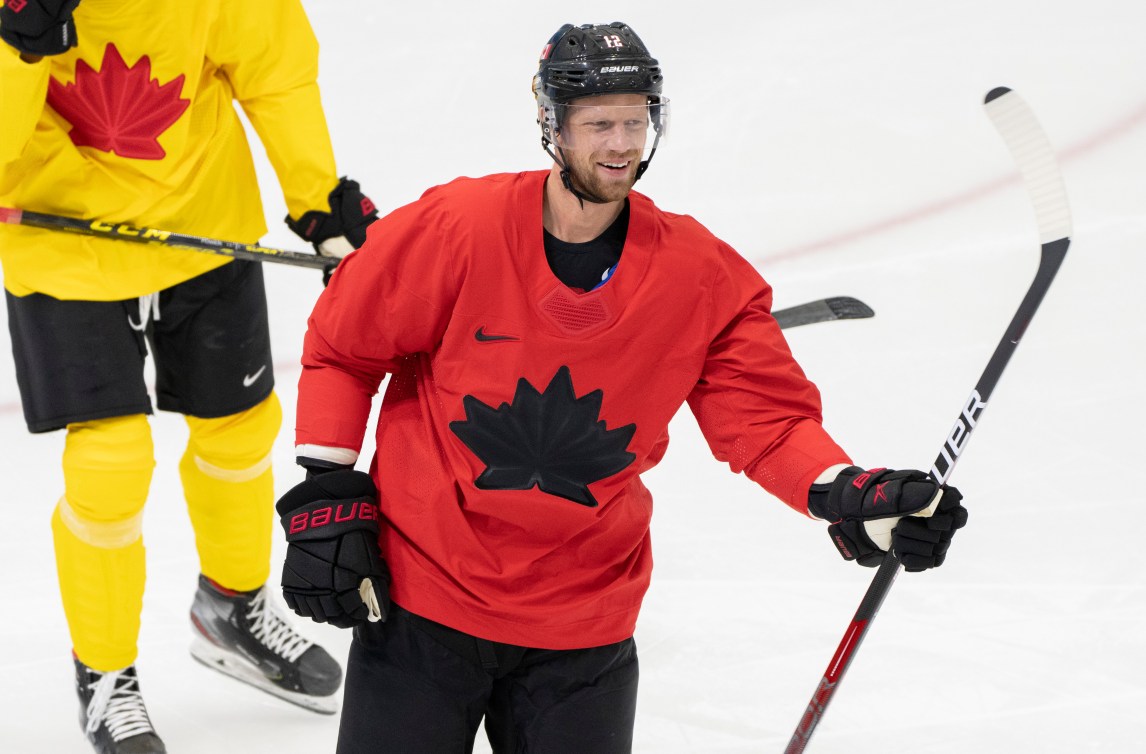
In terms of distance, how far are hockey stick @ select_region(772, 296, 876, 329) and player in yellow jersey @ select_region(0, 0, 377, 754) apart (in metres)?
0.78

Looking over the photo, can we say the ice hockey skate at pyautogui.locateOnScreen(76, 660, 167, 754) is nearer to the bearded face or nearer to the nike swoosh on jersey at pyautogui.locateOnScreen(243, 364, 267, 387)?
the nike swoosh on jersey at pyautogui.locateOnScreen(243, 364, 267, 387)

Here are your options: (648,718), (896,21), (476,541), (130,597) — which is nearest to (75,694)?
(130,597)

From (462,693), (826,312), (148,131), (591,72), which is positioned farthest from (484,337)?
(148,131)

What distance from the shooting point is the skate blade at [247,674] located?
2.69 m

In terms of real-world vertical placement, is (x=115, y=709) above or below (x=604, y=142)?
below

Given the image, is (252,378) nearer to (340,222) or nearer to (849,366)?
(340,222)

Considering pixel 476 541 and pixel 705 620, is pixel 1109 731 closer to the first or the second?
pixel 705 620

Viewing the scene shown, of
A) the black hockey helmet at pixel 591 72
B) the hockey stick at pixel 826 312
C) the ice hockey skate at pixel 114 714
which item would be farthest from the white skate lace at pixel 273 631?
the black hockey helmet at pixel 591 72

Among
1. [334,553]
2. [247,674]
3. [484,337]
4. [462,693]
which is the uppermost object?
[484,337]

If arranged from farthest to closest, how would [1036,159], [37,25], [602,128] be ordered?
[37,25] < [602,128] < [1036,159]

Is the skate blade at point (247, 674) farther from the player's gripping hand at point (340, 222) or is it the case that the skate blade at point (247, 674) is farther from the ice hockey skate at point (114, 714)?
the player's gripping hand at point (340, 222)

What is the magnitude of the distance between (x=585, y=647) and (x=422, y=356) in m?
0.42

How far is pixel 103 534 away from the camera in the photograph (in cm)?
239

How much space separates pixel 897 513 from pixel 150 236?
1.35 meters
